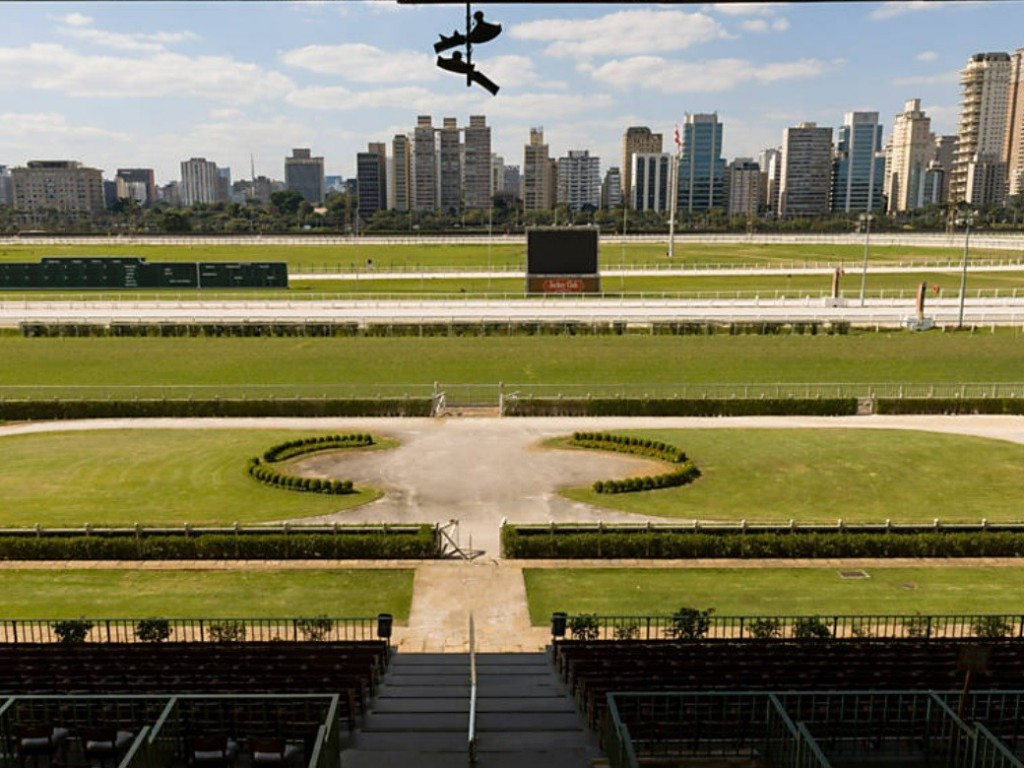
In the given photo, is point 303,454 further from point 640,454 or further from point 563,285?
point 563,285

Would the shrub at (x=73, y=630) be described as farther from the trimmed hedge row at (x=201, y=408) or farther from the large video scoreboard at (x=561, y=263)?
the large video scoreboard at (x=561, y=263)

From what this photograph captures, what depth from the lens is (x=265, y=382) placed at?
41.6 meters

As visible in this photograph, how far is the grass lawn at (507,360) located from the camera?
138 ft

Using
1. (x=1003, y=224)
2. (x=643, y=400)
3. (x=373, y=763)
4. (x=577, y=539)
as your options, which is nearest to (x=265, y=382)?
(x=643, y=400)

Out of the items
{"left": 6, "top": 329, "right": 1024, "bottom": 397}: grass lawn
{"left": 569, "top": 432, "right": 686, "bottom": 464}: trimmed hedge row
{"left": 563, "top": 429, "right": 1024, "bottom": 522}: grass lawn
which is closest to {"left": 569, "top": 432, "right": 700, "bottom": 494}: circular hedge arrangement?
{"left": 569, "top": 432, "right": 686, "bottom": 464}: trimmed hedge row

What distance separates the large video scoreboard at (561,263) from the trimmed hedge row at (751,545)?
43767 millimetres

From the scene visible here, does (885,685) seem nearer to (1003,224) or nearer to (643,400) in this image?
(643,400)

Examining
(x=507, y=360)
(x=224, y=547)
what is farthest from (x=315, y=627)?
(x=507, y=360)

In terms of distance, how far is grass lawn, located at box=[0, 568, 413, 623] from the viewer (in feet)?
61.4

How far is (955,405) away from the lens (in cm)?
3622

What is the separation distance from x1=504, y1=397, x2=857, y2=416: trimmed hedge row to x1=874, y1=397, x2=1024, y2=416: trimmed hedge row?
5.93ft

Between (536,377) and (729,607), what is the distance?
2444cm

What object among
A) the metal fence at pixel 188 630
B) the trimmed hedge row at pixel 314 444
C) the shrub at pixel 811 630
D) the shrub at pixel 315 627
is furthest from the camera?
the trimmed hedge row at pixel 314 444

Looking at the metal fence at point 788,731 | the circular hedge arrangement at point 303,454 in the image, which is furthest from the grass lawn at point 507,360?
the metal fence at point 788,731
